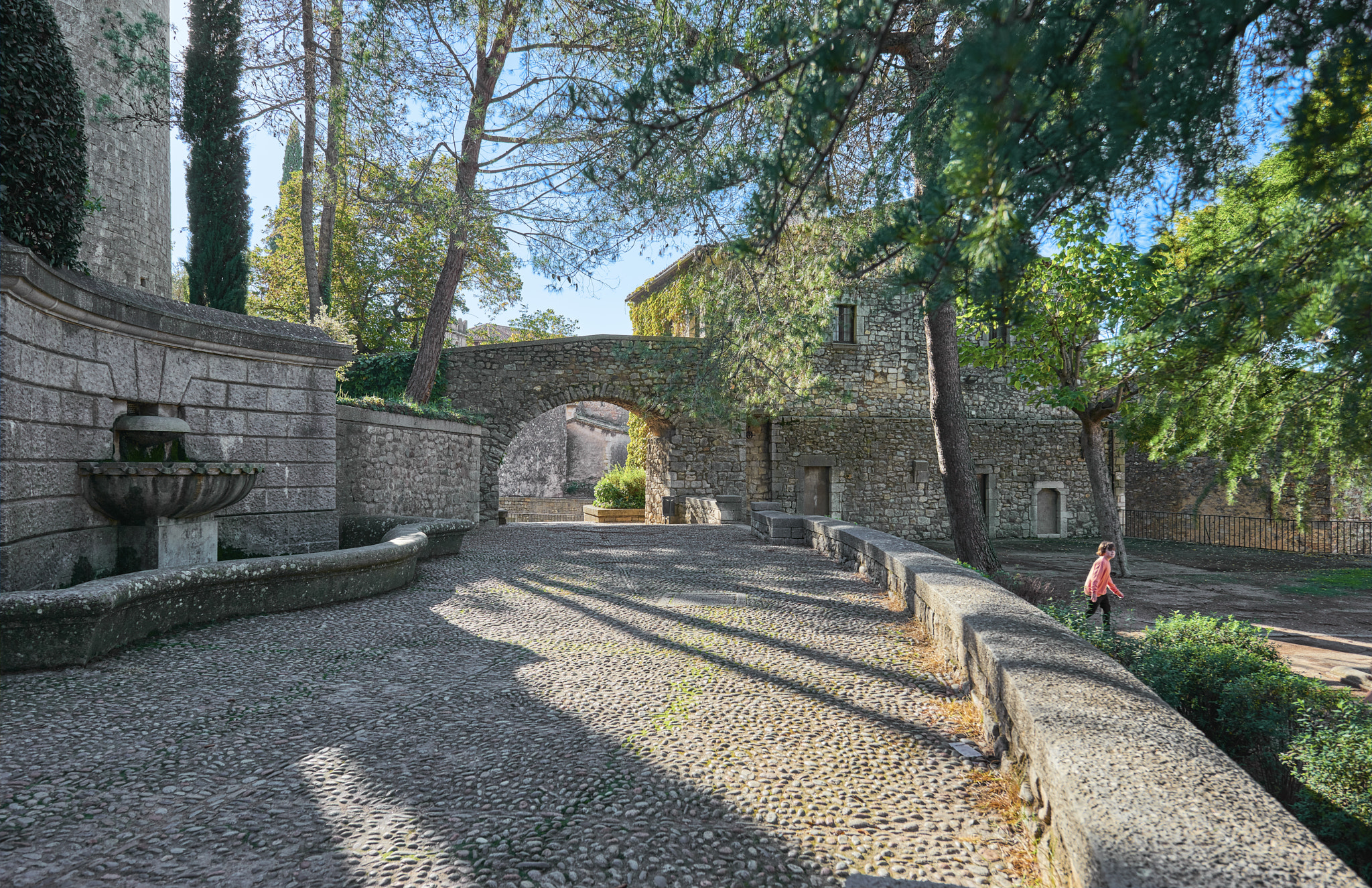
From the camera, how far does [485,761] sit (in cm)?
261

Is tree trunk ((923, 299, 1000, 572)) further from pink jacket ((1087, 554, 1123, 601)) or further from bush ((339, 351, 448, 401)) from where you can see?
bush ((339, 351, 448, 401))

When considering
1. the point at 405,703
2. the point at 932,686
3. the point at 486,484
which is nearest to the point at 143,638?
the point at 405,703

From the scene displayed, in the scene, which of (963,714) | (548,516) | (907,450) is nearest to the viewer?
(963,714)

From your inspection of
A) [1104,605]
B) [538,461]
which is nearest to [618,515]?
[1104,605]

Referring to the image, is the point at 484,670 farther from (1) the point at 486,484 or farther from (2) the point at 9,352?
(1) the point at 486,484

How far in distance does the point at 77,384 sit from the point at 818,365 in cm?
1436

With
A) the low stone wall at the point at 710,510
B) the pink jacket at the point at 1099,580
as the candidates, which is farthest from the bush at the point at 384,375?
the pink jacket at the point at 1099,580

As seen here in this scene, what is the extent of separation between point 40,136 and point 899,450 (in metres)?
16.3

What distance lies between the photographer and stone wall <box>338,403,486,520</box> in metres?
8.30

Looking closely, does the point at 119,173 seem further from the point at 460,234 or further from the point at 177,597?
the point at 177,597

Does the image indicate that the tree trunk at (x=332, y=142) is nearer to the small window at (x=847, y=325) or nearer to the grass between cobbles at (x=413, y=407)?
the grass between cobbles at (x=413, y=407)

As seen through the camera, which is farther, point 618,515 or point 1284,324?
point 618,515

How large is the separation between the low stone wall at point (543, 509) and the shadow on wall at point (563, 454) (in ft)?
20.0

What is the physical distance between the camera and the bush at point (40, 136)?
3.83 meters
